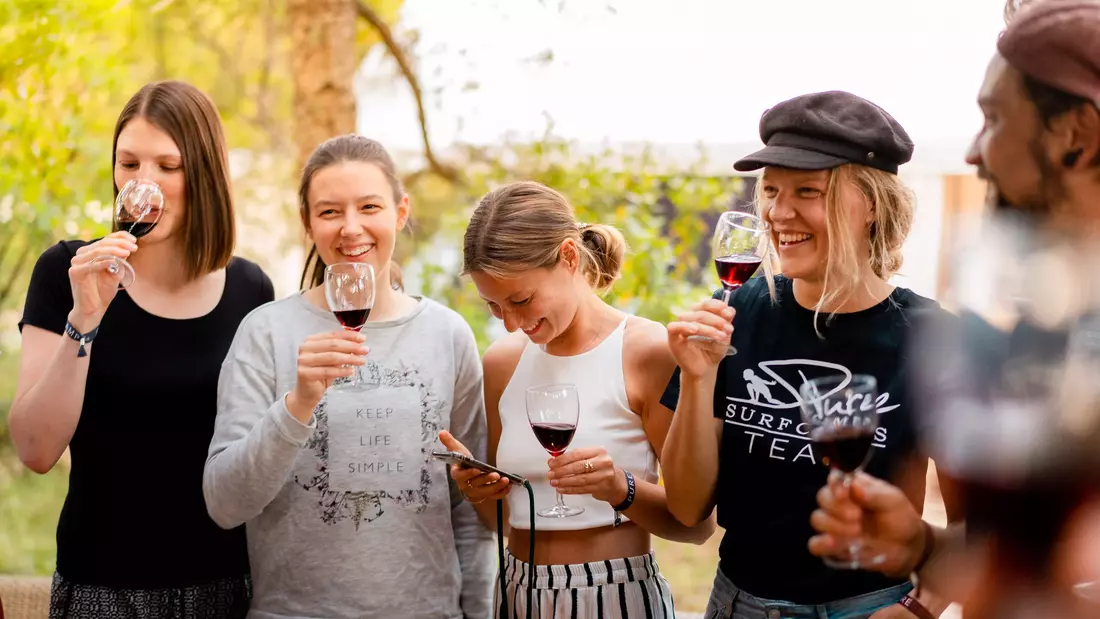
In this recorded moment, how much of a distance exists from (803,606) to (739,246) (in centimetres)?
74

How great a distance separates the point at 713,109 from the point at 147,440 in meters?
3.23

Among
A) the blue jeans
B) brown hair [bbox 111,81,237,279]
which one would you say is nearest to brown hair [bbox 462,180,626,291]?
brown hair [bbox 111,81,237,279]

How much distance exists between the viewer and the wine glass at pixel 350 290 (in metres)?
2.05

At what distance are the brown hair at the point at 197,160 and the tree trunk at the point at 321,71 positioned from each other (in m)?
1.78

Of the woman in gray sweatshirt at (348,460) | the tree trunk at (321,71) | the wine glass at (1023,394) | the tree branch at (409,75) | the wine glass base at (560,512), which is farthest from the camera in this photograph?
the tree branch at (409,75)

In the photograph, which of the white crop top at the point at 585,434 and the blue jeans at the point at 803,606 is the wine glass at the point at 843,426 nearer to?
the blue jeans at the point at 803,606

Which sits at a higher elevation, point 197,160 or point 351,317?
point 197,160

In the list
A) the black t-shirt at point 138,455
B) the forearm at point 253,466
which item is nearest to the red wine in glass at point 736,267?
the forearm at point 253,466

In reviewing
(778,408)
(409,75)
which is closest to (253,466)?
(778,408)

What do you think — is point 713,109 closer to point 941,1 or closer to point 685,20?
point 685,20

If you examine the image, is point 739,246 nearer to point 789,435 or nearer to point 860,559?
point 789,435

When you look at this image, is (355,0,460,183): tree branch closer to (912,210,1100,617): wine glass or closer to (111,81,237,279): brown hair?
(111,81,237,279): brown hair

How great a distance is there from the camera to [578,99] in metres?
4.75

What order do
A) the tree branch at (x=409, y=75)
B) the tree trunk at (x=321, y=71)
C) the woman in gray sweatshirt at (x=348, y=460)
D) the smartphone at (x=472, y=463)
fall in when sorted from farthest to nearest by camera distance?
the tree branch at (x=409, y=75), the tree trunk at (x=321, y=71), the woman in gray sweatshirt at (x=348, y=460), the smartphone at (x=472, y=463)
